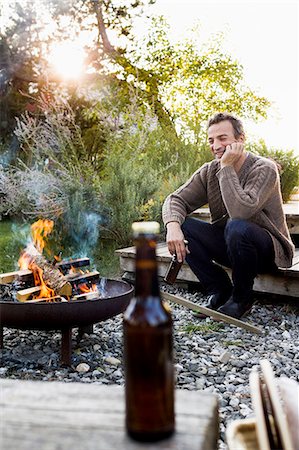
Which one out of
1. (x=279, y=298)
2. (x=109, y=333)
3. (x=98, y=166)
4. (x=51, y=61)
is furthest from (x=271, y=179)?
(x=51, y=61)

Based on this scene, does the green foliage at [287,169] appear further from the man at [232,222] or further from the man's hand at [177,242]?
the man's hand at [177,242]

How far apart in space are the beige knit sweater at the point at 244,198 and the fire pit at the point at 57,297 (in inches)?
30.3

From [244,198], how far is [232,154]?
0.97ft

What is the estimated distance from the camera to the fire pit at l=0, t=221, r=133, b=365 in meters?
2.42

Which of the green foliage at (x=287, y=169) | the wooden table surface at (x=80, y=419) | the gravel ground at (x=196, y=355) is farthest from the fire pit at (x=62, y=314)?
the green foliage at (x=287, y=169)

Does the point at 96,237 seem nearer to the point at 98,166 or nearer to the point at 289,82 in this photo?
the point at 98,166

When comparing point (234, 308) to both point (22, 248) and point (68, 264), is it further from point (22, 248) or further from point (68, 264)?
point (22, 248)

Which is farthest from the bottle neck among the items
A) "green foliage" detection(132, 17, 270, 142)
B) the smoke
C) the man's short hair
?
"green foliage" detection(132, 17, 270, 142)

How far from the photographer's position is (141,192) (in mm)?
5250

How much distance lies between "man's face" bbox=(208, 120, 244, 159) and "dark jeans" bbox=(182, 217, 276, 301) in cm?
47

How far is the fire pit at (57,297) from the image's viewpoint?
95.2 inches

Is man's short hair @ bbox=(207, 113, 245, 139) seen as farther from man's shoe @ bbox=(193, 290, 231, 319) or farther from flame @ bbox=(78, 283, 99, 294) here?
flame @ bbox=(78, 283, 99, 294)

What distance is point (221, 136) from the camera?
321 cm

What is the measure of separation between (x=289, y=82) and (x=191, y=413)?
761cm
